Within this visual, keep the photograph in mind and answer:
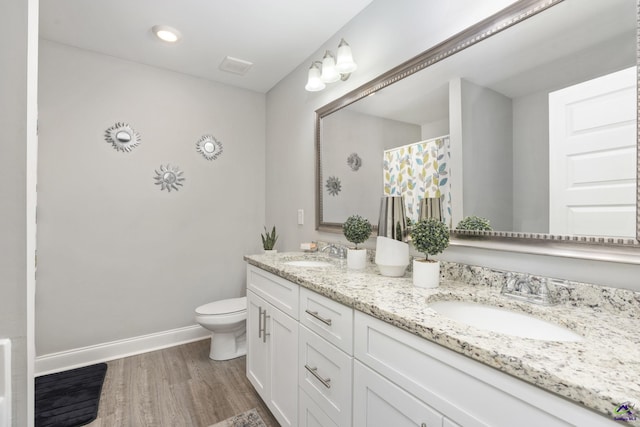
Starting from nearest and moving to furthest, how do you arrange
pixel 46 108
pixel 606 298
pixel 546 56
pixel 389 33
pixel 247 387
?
pixel 606 298, pixel 546 56, pixel 389 33, pixel 247 387, pixel 46 108

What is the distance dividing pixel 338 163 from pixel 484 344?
1560 mm

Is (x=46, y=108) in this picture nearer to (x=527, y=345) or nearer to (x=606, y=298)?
(x=527, y=345)

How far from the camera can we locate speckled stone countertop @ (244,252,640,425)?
52cm

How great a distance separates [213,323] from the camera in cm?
219

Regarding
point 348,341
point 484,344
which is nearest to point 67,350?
point 348,341

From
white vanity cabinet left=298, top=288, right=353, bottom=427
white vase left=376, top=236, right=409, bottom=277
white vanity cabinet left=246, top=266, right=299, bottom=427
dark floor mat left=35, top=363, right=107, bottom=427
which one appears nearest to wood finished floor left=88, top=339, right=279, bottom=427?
dark floor mat left=35, top=363, right=107, bottom=427

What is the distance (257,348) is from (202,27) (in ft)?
7.11

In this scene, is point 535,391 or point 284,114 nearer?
point 535,391

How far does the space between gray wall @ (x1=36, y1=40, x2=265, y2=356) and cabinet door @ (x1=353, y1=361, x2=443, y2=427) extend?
2156 millimetres

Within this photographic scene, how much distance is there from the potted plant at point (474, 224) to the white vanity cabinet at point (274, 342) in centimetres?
79

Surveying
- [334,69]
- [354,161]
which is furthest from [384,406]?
[334,69]

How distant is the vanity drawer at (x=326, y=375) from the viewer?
1.06 metres

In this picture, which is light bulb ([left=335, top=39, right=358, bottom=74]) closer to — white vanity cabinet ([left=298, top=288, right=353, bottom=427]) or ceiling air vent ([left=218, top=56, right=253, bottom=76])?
ceiling air vent ([left=218, top=56, right=253, bottom=76])

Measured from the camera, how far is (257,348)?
1.81 metres
